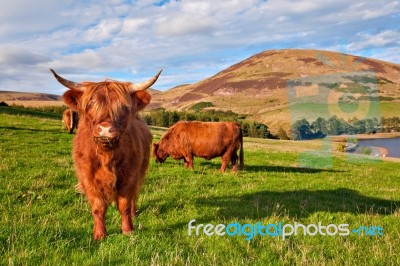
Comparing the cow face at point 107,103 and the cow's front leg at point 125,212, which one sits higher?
the cow face at point 107,103

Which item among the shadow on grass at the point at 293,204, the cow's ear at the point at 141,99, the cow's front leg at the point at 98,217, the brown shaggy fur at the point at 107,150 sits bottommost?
the shadow on grass at the point at 293,204

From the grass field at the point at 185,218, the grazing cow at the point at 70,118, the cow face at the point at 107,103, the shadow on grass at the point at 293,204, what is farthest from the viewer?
the grazing cow at the point at 70,118

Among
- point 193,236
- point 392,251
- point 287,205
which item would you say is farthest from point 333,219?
point 193,236

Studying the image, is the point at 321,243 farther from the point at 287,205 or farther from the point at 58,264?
the point at 58,264

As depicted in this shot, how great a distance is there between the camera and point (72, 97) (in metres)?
5.75

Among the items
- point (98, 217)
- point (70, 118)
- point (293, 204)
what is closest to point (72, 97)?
point (98, 217)

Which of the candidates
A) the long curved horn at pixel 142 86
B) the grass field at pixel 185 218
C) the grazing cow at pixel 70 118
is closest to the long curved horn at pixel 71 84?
the long curved horn at pixel 142 86

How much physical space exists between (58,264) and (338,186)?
11.2 meters

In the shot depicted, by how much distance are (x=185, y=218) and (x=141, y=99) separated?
2.54 m

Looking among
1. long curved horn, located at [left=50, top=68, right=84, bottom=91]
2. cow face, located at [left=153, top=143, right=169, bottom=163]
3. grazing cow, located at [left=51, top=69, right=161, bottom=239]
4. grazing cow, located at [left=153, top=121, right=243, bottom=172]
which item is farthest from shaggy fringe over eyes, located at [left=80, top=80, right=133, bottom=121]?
cow face, located at [left=153, top=143, right=169, bottom=163]

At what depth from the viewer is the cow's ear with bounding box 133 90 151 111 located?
235 inches

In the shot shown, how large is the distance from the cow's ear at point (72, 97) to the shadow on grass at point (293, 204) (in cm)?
357

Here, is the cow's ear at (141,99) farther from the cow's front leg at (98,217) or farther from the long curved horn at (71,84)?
the cow's front leg at (98,217)

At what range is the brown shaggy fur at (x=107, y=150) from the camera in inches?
210
